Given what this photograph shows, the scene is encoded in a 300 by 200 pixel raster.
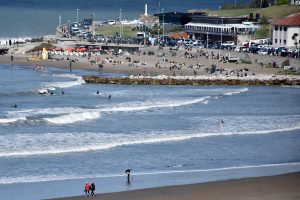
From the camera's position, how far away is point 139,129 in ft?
139

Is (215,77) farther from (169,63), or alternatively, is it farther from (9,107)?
(9,107)

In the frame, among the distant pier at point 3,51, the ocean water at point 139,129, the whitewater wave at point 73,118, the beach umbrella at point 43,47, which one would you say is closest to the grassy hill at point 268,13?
the beach umbrella at point 43,47

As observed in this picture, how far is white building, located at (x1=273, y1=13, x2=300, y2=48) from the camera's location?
79575 mm

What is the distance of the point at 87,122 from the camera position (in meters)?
44.4

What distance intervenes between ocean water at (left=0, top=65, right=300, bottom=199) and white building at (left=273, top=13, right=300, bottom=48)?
1925cm

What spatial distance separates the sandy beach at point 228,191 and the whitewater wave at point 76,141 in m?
7.40

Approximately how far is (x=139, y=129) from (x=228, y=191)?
13.3 metres

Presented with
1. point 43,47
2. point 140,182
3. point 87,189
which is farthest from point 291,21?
point 87,189

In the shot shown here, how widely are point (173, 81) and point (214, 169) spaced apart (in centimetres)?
2821

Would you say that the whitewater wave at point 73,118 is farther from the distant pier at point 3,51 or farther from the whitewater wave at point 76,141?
the distant pier at point 3,51

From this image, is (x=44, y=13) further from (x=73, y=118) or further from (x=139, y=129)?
(x=139, y=129)

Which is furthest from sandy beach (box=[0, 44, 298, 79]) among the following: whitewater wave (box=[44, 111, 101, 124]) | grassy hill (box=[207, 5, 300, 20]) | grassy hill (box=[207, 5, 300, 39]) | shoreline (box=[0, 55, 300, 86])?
whitewater wave (box=[44, 111, 101, 124])

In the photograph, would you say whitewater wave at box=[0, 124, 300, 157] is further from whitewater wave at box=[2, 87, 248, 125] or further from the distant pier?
the distant pier

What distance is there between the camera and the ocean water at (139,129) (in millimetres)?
34500
